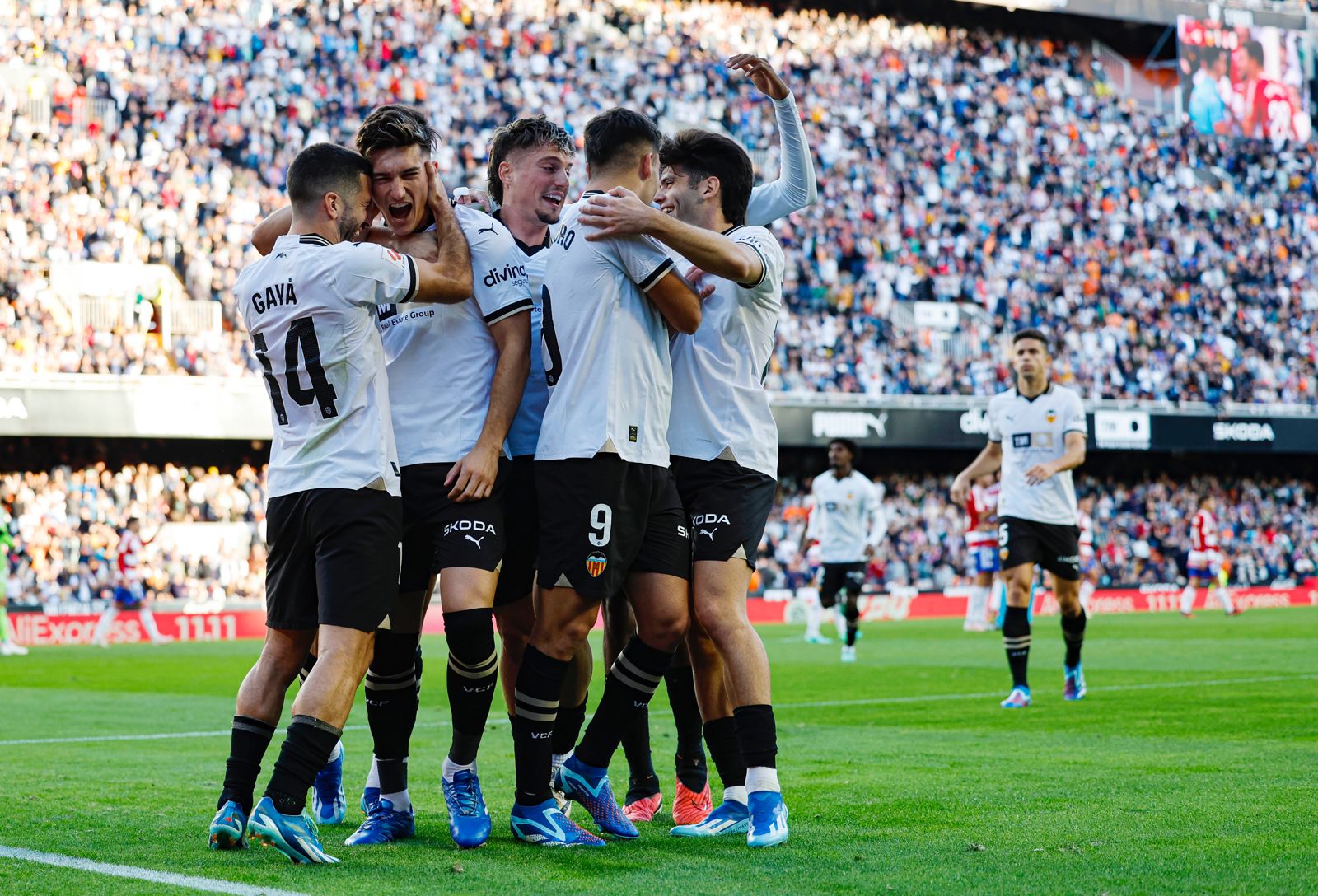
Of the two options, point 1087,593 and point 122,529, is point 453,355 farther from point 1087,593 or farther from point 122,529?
point 1087,593

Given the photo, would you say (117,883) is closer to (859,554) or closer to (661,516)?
(661,516)

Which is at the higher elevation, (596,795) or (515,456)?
(515,456)

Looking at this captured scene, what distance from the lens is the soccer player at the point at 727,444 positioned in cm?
505

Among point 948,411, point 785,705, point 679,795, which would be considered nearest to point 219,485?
point 948,411

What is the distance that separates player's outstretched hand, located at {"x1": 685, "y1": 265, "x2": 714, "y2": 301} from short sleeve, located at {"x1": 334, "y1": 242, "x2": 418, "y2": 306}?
1009 millimetres

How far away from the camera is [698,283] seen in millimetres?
5414

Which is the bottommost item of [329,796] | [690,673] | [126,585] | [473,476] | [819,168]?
[329,796]

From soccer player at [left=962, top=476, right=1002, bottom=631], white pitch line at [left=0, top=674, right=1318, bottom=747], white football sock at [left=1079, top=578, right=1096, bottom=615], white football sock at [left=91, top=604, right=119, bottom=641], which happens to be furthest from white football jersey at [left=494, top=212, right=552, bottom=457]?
white football sock at [left=1079, top=578, right=1096, bottom=615]

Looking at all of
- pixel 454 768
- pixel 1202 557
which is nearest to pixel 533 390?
pixel 454 768

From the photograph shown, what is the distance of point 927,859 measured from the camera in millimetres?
4613

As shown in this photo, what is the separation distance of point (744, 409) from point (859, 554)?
466 inches

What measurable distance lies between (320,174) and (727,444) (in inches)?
64.5

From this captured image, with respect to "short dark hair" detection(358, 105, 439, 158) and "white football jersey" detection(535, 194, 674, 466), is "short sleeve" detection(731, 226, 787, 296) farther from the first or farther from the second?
"short dark hair" detection(358, 105, 439, 158)

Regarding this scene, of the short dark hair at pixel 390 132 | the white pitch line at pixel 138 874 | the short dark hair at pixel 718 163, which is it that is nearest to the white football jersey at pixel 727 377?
the short dark hair at pixel 718 163
